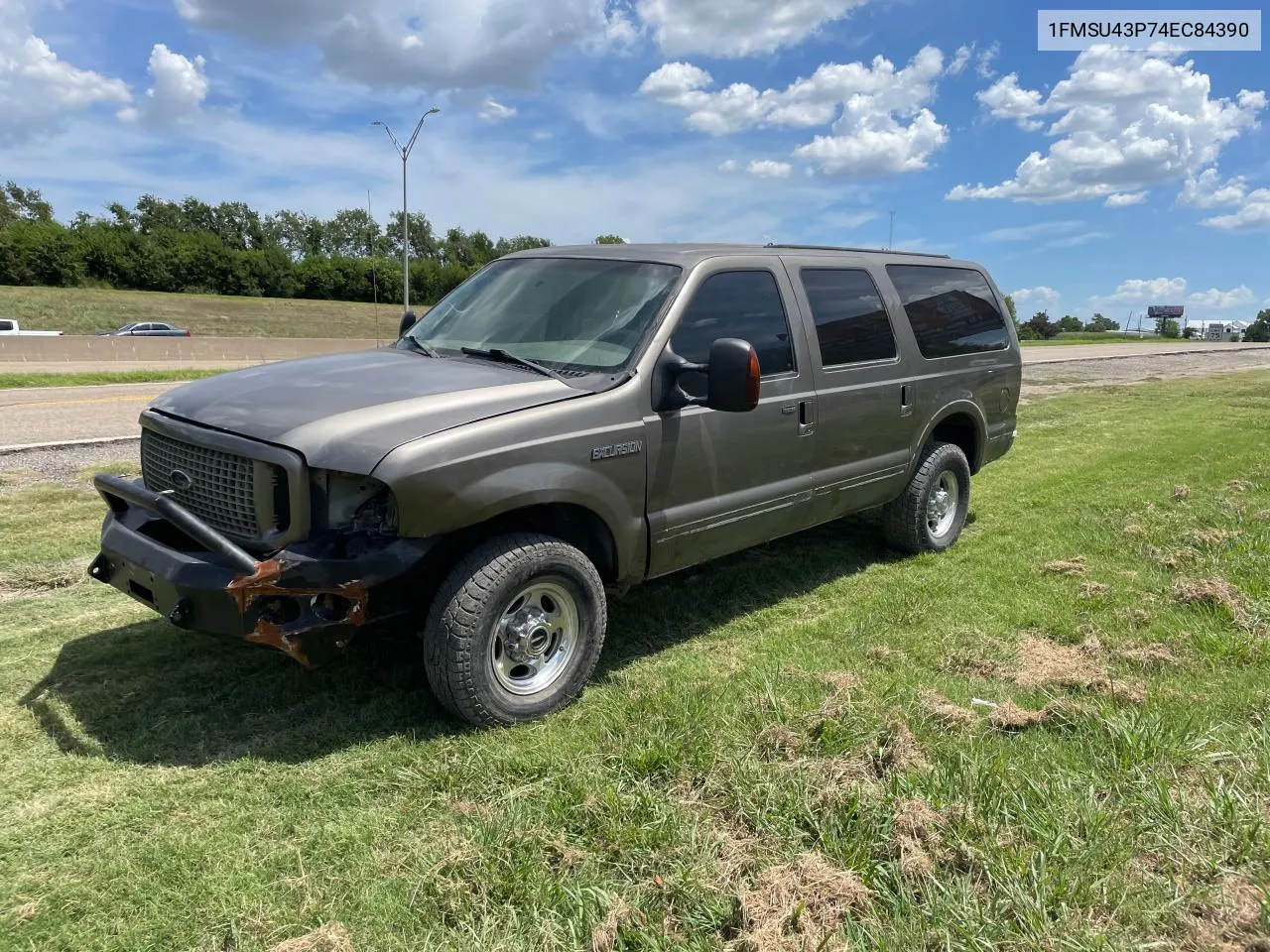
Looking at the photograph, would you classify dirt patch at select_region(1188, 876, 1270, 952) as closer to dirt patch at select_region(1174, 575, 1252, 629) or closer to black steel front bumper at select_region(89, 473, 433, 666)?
dirt patch at select_region(1174, 575, 1252, 629)

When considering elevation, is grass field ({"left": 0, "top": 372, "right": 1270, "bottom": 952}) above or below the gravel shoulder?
below

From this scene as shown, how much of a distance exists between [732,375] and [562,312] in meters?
1.06

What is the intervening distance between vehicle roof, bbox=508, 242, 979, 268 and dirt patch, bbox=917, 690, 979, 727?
91.1 inches

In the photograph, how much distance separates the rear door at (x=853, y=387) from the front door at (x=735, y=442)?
0.51 ft

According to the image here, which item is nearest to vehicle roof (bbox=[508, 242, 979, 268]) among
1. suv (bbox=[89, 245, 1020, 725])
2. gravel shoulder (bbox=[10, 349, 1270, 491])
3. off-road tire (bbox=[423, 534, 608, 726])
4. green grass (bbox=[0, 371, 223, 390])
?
suv (bbox=[89, 245, 1020, 725])

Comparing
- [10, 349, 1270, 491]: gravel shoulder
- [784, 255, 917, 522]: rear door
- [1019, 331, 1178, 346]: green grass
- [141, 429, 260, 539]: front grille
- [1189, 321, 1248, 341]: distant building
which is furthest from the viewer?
[1189, 321, 1248, 341]: distant building

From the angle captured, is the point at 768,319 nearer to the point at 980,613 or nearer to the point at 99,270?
the point at 980,613

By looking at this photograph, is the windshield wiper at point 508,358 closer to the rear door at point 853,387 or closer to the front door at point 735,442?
the front door at point 735,442

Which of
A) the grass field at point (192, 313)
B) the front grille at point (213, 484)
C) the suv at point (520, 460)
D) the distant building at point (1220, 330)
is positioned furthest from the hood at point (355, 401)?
the distant building at point (1220, 330)

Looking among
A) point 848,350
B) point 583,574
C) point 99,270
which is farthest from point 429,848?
point 99,270

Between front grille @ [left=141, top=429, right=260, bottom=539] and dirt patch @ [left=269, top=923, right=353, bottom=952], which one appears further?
front grille @ [left=141, top=429, right=260, bottom=539]

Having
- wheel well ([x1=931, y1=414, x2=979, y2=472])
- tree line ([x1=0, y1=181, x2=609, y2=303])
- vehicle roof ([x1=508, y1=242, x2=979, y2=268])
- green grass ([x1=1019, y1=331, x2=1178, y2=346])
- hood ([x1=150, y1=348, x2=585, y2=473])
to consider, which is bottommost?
wheel well ([x1=931, y1=414, x2=979, y2=472])

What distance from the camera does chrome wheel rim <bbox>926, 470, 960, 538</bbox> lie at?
244 inches

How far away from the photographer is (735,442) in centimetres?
438
